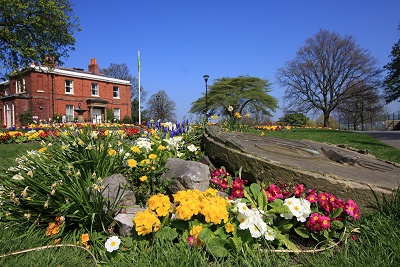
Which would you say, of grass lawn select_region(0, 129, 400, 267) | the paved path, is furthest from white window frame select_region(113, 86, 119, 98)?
Result: grass lawn select_region(0, 129, 400, 267)

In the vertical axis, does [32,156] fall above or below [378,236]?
above

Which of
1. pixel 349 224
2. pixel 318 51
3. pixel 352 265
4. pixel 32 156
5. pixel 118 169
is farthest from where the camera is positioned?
pixel 318 51

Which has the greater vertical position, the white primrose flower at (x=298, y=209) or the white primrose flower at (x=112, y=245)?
the white primrose flower at (x=298, y=209)

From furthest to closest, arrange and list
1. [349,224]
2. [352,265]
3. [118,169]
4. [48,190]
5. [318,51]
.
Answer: [318,51]
[118,169]
[48,190]
[349,224]
[352,265]

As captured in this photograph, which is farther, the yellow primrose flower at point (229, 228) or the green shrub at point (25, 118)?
the green shrub at point (25, 118)

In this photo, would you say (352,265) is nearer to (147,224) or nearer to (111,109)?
(147,224)

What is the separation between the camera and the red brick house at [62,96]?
28.7 m

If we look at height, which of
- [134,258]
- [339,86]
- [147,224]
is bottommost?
[134,258]

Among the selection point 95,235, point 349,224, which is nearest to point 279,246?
point 349,224

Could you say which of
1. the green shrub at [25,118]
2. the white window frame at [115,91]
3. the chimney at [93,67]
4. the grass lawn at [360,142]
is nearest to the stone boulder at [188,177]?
the grass lawn at [360,142]

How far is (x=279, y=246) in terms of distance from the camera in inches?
73.8

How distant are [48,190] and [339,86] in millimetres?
37695

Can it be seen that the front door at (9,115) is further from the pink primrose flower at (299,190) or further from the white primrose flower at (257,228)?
the white primrose flower at (257,228)

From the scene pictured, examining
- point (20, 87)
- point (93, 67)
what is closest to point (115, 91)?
point (93, 67)
